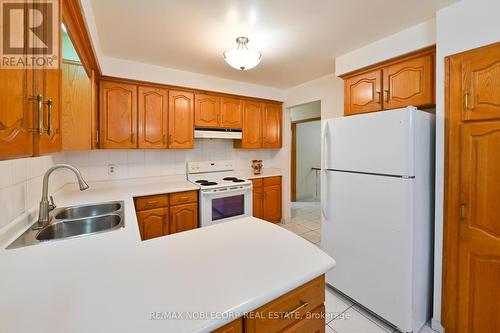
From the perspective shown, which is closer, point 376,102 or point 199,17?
point 199,17

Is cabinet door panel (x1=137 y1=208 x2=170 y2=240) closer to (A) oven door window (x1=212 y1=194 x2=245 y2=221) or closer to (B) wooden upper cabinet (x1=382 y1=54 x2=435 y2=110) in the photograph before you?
(A) oven door window (x1=212 y1=194 x2=245 y2=221)

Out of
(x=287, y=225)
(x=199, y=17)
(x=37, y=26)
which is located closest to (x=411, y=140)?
(x=199, y=17)

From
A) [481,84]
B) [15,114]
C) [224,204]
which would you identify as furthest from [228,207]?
[481,84]

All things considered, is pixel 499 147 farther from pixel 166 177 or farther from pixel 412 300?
pixel 166 177

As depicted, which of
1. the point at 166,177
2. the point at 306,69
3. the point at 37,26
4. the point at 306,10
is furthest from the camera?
the point at 166,177

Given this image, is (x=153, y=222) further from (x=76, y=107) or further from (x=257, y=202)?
(x=257, y=202)

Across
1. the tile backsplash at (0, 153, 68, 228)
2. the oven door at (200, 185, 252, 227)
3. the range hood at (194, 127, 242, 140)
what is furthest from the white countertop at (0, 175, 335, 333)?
the range hood at (194, 127, 242, 140)

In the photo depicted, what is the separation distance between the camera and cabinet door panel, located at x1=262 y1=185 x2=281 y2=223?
3586mm

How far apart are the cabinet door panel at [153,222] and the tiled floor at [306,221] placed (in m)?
2.02

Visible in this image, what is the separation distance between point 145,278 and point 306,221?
367 centimetres

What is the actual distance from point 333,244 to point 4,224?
2268 millimetres

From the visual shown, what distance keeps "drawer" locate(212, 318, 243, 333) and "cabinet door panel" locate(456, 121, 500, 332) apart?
167cm

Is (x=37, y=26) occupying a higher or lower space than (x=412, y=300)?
higher

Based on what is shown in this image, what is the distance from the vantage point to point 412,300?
151cm
